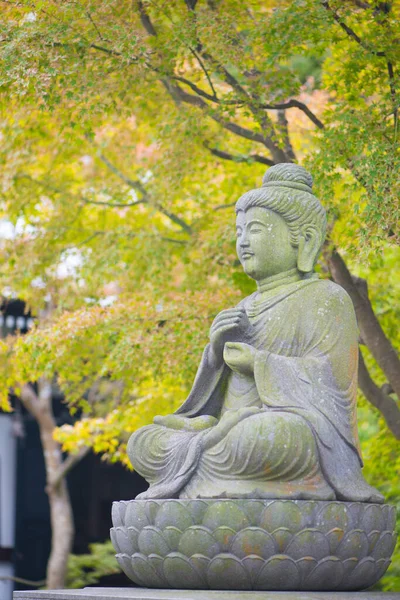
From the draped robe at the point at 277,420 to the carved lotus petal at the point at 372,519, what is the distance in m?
0.07

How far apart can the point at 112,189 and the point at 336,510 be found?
846 cm

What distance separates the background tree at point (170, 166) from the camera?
9.34 meters

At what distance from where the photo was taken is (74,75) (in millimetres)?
9602

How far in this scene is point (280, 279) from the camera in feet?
22.7

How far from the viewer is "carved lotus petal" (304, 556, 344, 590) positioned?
5785 millimetres

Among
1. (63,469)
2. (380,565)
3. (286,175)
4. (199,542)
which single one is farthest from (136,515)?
(63,469)

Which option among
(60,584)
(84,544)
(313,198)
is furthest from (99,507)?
(313,198)

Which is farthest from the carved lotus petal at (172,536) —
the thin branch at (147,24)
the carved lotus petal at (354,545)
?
the thin branch at (147,24)

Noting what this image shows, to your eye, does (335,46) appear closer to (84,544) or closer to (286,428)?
(286,428)

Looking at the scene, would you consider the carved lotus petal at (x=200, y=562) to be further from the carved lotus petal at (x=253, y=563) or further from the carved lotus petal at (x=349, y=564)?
the carved lotus petal at (x=349, y=564)

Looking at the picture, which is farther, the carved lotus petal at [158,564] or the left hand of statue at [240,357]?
the left hand of statue at [240,357]

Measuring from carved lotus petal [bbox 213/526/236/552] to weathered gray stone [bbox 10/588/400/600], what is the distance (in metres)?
0.24

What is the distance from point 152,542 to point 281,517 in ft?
2.49

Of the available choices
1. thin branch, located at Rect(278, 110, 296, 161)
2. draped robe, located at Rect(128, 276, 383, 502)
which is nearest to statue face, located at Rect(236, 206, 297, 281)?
draped robe, located at Rect(128, 276, 383, 502)
